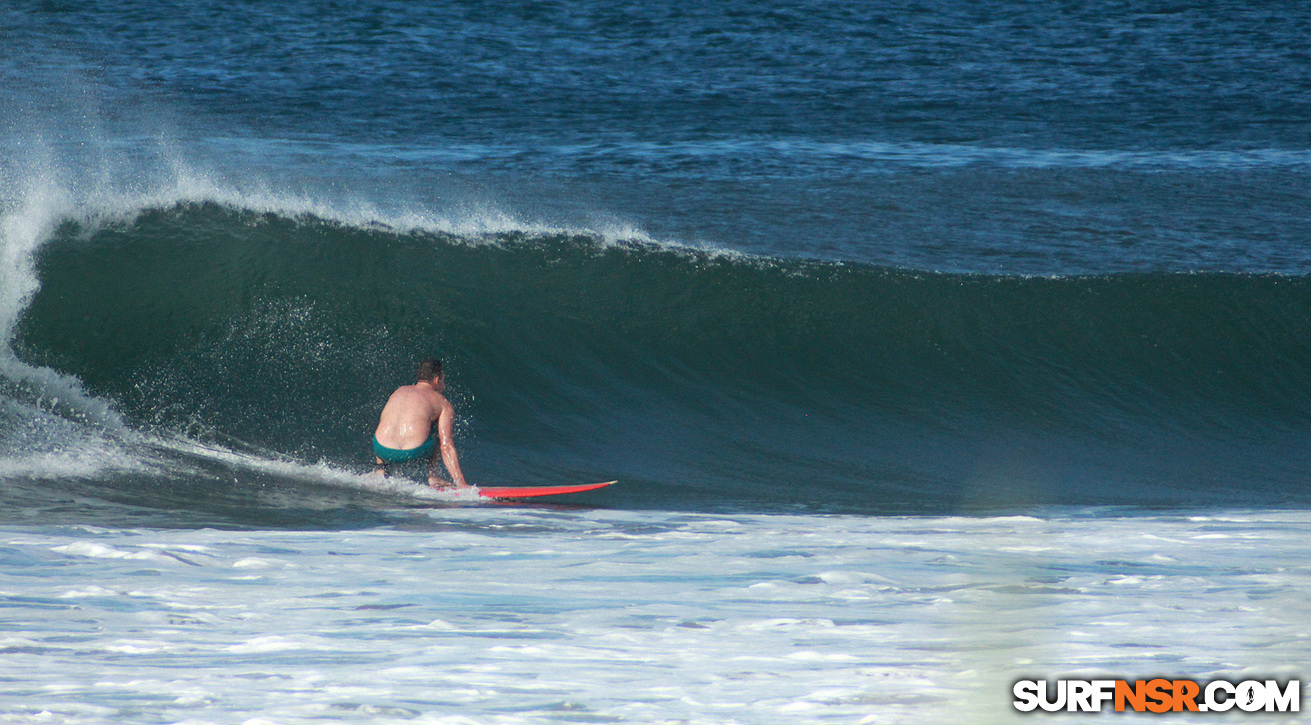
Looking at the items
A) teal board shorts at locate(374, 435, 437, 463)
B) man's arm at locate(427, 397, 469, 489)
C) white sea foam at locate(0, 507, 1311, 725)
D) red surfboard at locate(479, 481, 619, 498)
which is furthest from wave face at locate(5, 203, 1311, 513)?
white sea foam at locate(0, 507, 1311, 725)

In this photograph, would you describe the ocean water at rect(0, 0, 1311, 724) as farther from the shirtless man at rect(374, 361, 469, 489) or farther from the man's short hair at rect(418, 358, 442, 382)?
the man's short hair at rect(418, 358, 442, 382)

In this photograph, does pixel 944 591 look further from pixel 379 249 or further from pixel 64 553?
pixel 379 249

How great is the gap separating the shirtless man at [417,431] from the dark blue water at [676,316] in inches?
13.6

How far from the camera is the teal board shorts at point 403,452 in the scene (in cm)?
588

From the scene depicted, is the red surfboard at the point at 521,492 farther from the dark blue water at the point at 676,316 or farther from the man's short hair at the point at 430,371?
the man's short hair at the point at 430,371

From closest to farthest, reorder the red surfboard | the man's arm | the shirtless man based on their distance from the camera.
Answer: the red surfboard, the man's arm, the shirtless man

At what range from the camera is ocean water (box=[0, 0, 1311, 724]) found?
3.28 m

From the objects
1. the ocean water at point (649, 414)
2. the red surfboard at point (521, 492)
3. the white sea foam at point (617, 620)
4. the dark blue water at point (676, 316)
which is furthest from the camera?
the dark blue water at point (676, 316)

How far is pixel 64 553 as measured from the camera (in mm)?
4254

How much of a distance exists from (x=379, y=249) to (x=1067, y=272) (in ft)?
25.5

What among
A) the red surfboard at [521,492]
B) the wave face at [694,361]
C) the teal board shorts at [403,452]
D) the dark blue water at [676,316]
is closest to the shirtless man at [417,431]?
the teal board shorts at [403,452]

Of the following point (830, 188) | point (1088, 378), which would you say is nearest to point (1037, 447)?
point (1088, 378)

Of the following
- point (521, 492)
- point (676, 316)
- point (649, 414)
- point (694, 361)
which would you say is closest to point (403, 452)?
point (521, 492)

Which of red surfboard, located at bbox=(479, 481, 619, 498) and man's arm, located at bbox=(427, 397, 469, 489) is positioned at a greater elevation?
man's arm, located at bbox=(427, 397, 469, 489)
